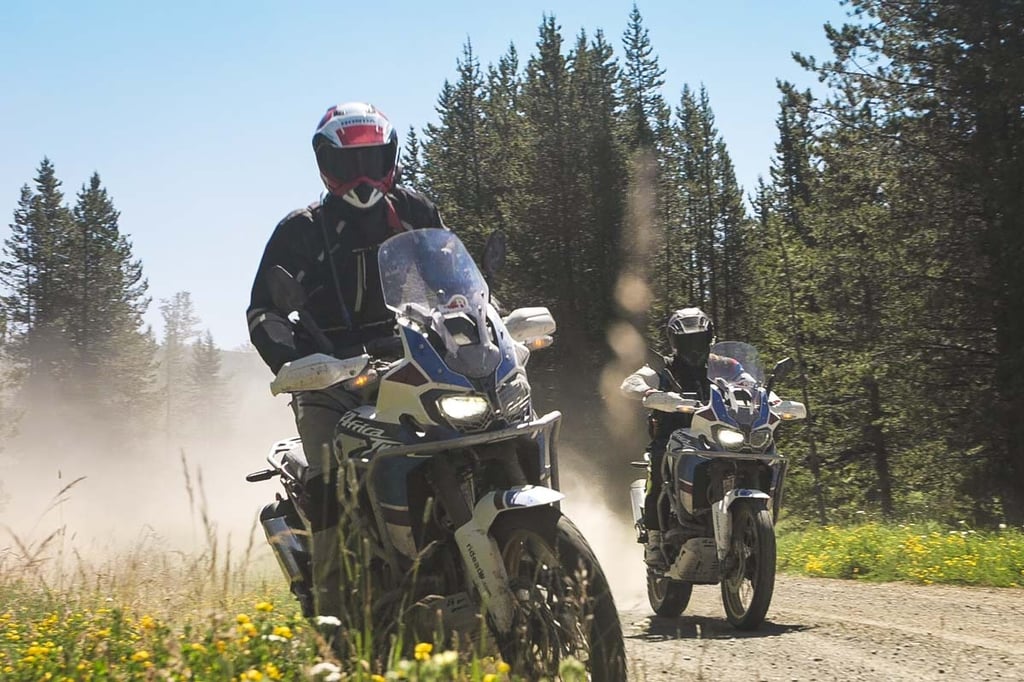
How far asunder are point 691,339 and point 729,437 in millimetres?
1043

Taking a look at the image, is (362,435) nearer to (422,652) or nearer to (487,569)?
(487,569)

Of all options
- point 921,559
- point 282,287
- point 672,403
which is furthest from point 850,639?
point 921,559

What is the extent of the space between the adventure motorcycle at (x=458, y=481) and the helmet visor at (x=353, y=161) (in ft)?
1.94

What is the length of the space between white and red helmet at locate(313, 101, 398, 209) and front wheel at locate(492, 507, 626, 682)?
1892 mm

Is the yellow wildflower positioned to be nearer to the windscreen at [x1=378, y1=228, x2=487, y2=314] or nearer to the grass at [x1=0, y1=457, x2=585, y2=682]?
the grass at [x1=0, y1=457, x2=585, y2=682]

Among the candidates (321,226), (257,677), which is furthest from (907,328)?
(257,677)

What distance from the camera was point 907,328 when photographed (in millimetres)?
23125

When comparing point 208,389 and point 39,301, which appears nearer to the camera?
point 39,301

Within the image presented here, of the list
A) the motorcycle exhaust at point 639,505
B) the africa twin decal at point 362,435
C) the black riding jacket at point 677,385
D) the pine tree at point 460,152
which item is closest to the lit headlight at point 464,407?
the africa twin decal at point 362,435

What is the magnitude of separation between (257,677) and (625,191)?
145 feet

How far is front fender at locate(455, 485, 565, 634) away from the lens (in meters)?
4.24

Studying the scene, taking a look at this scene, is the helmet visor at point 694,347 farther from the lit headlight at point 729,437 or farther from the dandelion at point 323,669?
the dandelion at point 323,669

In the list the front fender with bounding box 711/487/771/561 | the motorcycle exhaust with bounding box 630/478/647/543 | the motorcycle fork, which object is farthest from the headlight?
the motorcycle fork

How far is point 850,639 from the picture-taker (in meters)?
6.90
